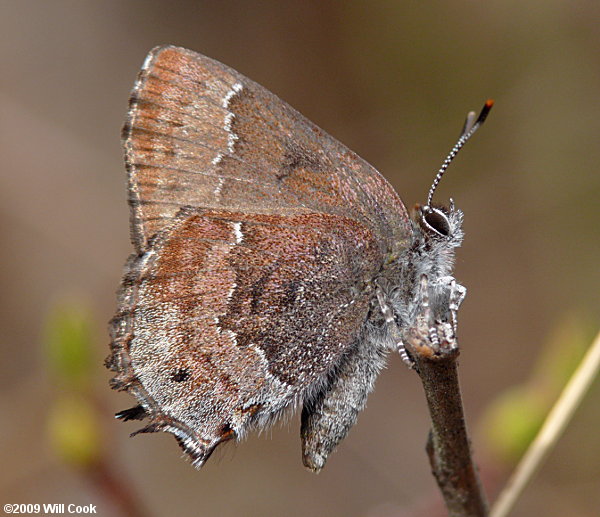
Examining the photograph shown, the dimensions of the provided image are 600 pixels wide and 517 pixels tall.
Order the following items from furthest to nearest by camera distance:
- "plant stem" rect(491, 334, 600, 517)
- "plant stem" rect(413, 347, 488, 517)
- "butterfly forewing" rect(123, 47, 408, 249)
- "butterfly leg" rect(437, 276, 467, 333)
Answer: "butterfly forewing" rect(123, 47, 408, 249) < "plant stem" rect(491, 334, 600, 517) < "butterfly leg" rect(437, 276, 467, 333) < "plant stem" rect(413, 347, 488, 517)

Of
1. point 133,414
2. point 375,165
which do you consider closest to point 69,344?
point 133,414

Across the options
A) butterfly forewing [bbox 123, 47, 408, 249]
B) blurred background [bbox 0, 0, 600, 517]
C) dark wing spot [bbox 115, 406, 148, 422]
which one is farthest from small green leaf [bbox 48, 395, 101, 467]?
blurred background [bbox 0, 0, 600, 517]

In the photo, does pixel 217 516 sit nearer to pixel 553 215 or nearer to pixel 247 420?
pixel 247 420

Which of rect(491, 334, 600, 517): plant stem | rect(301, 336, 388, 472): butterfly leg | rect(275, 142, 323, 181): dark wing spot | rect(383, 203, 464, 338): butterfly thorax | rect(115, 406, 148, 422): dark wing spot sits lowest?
rect(491, 334, 600, 517): plant stem

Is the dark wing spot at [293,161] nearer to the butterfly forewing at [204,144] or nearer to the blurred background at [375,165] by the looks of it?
the butterfly forewing at [204,144]

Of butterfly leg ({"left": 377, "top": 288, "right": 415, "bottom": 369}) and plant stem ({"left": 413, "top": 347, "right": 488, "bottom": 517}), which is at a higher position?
butterfly leg ({"left": 377, "top": 288, "right": 415, "bottom": 369})

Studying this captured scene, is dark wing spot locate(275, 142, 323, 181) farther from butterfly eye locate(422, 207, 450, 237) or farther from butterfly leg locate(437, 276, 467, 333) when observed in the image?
butterfly leg locate(437, 276, 467, 333)

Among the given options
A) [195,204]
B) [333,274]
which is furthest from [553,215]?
[195,204]

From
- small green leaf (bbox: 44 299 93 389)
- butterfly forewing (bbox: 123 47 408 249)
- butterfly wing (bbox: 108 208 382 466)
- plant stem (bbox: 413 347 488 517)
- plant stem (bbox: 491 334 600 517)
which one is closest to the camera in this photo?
plant stem (bbox: 413 347 488 517)
